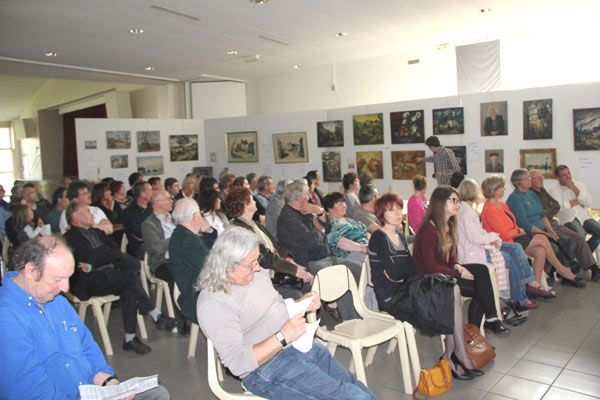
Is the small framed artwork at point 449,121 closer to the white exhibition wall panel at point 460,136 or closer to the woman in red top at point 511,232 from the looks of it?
the white exhibition wall panel at point 460,136

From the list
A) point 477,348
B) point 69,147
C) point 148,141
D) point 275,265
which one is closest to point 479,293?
point 477,348

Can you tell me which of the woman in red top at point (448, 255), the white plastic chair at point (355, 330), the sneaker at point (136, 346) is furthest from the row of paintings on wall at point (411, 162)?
the sneaker at point (136, 346)

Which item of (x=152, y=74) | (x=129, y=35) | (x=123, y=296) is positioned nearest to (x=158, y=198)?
(x=123, y=296)

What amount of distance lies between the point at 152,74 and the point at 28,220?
6886mm

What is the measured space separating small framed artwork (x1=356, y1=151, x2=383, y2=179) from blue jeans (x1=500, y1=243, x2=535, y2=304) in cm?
457

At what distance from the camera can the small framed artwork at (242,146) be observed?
11.3 metres

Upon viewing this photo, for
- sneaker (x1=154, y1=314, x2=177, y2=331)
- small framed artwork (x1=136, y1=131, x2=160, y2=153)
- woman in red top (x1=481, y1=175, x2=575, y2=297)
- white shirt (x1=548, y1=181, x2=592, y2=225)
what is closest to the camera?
sneaker (x1=154, y1=314, x2=177, y2=331)

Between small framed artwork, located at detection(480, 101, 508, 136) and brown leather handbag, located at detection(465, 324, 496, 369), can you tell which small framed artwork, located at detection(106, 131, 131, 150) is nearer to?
small framed artwork, located at detection(480, 101, 508, 136)

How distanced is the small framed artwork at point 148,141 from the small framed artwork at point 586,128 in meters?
8.91

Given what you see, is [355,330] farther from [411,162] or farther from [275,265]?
[411,162]

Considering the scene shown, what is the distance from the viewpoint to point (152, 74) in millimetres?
11438

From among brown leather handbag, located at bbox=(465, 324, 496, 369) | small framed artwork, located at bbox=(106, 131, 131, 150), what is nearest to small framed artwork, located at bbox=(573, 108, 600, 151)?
brown leather handbag, located at bbox=(465, 324, 496, 369)

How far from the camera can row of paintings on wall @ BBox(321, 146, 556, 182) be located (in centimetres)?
746

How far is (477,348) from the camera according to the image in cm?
346
